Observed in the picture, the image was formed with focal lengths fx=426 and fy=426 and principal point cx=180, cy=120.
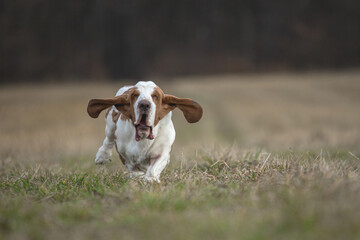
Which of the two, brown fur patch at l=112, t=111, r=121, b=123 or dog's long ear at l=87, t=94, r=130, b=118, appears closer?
dog's long ear at l=87, t=94, r=130, b=118

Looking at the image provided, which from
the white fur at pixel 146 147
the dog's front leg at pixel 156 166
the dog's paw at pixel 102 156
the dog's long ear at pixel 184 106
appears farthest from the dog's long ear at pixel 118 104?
the dog's paw at pixel 102 156

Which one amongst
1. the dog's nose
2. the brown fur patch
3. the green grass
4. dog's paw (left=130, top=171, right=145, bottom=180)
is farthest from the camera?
the brown fur patch

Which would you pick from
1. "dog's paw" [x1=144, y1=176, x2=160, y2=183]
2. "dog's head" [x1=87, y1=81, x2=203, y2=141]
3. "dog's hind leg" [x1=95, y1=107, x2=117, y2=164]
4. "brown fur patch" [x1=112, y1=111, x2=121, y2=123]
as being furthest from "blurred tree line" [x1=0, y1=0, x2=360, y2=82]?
"dog's paw" [x1=144, y1=176, x2=160, y2=183]

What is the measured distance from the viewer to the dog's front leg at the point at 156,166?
4188mm

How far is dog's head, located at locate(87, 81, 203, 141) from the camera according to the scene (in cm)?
402

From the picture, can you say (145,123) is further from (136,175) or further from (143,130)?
(136,175)

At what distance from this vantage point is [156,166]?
428 centimetres

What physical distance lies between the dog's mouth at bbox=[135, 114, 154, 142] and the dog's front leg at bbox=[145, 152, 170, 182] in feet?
1.11

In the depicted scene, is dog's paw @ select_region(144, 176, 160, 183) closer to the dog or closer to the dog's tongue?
the dog

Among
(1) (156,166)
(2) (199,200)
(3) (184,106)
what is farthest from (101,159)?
(2) (199,200)

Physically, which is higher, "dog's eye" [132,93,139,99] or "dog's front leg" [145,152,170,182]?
"dog's eye" [132,93,139,99]

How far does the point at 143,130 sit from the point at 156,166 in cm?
44

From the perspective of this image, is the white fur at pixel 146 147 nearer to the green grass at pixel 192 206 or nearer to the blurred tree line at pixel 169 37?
the green grass at pixel 192 206

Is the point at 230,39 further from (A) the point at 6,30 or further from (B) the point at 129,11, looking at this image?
(A) the point at 6,30
